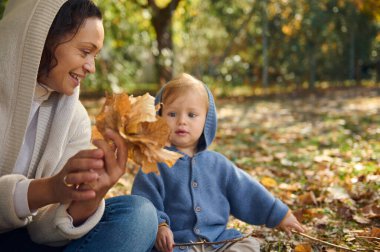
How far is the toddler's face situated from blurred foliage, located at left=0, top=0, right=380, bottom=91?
772 cm

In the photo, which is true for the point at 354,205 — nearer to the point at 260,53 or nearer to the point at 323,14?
the point at 323,14

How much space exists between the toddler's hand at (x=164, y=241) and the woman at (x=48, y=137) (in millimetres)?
193

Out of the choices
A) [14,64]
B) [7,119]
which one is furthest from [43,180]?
[14,64]

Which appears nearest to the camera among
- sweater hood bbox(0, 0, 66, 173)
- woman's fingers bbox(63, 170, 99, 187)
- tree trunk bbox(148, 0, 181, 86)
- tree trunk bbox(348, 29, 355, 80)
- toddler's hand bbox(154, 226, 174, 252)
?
woman's fingers bbox(63, 170, 99, 187)

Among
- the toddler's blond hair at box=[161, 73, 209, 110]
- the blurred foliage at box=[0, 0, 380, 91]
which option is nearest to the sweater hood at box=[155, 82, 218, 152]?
the toddler's blond hair at box=[161, 73, 209, 110]

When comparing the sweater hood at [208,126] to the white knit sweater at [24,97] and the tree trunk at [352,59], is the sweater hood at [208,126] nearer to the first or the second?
the white knit sweater at [24,97]

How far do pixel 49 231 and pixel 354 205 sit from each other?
199 centimetres

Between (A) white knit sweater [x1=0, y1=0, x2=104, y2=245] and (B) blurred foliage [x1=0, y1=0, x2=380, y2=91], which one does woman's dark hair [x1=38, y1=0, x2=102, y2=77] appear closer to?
(A) white knit sweater [x1=0, y1=0, x2=104, y2=245]

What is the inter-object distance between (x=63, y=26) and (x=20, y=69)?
221 millimetres

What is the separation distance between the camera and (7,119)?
1.79 m

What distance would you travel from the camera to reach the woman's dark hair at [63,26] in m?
1.82

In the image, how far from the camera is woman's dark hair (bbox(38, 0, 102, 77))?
71.8 inches

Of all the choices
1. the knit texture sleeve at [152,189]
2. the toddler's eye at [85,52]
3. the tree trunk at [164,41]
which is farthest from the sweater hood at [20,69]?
the tree trunk at [164,41]

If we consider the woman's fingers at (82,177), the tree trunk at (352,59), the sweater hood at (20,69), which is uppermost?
the sweater hood at (20,69)
